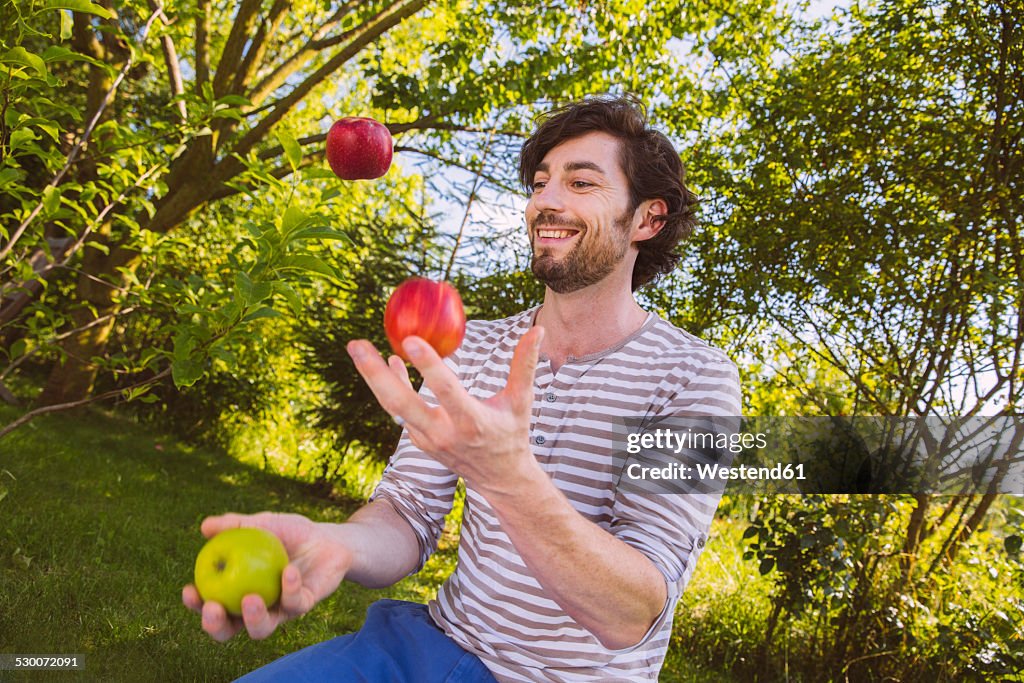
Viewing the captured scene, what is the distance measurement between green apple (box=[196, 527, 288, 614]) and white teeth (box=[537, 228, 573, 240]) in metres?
0.97

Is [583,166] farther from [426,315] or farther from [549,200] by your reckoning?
[426,315]

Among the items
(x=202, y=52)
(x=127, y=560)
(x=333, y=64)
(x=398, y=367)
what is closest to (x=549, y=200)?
(x=398, y=367)

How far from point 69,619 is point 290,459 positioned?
4.85m

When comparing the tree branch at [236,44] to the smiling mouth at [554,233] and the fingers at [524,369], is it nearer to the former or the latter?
the smiling mouth at [554,233]

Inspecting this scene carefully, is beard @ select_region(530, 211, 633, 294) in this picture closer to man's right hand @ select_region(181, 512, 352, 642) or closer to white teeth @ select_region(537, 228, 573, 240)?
white teeth @ select_region(537, 228, 573, 240)

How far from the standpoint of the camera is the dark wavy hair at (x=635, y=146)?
2004 millimetres

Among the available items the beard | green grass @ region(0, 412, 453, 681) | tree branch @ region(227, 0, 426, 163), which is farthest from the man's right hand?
tree branch @ region(227, 0, 426, 163)

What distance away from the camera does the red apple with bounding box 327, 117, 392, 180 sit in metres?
2.02

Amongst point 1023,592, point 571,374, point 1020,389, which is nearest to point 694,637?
point 1023,592

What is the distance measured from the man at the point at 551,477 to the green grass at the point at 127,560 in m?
1.77

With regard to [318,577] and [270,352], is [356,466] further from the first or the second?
[318,577]

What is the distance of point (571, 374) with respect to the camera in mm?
1734

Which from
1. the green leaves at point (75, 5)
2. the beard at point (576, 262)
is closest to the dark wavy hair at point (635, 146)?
the beard at point (576, 262)

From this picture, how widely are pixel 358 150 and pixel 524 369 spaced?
1263 millimetres
